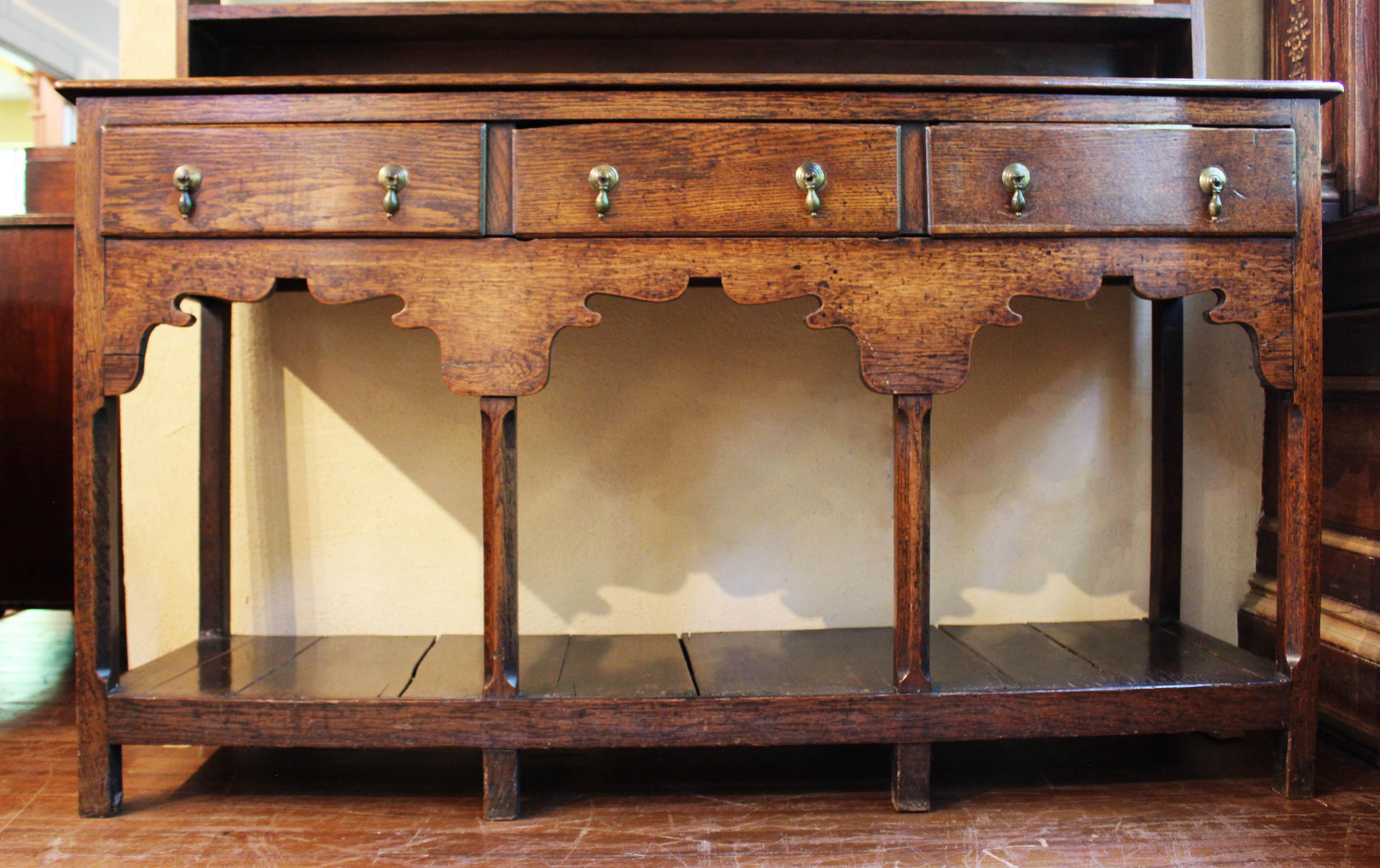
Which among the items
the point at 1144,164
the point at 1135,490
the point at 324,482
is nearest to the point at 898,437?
the point at 1144,164

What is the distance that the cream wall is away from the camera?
179 cm

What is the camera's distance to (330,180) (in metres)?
1.26

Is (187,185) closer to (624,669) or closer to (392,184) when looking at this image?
(392,184)

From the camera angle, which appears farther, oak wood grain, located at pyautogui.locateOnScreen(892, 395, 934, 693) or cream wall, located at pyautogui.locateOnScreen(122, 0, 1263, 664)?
cream wall, located at pyautogui.locateOnScreen(122, 0, 1263, 664)

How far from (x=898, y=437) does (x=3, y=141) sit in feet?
39.9

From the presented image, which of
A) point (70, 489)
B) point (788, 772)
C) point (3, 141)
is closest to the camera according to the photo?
point (788, 772)

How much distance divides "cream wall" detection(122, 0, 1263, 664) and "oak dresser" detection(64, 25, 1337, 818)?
476 mm

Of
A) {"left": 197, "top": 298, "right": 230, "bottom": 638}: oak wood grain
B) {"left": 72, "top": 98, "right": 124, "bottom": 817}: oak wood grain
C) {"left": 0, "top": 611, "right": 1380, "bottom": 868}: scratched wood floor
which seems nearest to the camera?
{"left": 0, "top": 611, "right": 1380, "bottom": 868}: scratched wood floor

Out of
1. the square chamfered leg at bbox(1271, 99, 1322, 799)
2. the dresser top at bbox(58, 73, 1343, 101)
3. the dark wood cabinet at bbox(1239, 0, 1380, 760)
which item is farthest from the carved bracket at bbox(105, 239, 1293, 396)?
the dark wood cabinet at bbox(1239, 0, 1380, 760)

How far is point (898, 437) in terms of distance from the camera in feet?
4.33

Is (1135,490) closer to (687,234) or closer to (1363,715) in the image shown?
(1363,715)

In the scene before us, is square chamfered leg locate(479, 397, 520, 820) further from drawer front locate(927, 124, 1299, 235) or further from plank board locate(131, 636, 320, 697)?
drawer front locate(927, 124, 1299, 235)

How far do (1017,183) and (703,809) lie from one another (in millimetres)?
1128

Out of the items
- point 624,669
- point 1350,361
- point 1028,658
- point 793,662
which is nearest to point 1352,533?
point 1350,361
